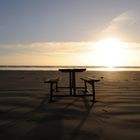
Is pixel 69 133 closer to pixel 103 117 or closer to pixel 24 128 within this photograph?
pixel 24 128

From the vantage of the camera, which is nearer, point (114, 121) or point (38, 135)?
point (38, 135)

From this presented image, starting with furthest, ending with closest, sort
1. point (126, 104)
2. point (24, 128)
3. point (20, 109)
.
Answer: point (126, 104)
point (20, 109)
point (24, 128)

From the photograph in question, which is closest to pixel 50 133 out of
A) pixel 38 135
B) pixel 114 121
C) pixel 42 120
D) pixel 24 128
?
pixel 38 135

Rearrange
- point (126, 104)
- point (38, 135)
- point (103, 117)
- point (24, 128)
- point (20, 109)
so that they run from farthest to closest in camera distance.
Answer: point (126, 104) → point (20, 109) → point (103, 117) → point (24, 128) → point (38, 135)

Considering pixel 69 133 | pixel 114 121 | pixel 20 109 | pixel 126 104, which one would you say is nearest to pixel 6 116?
pixel 20 109

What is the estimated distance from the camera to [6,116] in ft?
21.5

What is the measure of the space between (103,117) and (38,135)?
207 cm

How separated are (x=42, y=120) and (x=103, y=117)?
1495mm

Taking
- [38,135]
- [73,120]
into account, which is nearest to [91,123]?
[73,120]

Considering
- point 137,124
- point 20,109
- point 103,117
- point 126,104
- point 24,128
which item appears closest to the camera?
point 24,128

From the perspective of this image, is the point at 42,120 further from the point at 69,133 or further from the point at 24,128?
the point at 69,133

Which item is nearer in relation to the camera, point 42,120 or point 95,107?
point 42,120

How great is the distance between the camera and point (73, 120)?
612 cm

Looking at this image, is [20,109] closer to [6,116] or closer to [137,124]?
[6,116]
